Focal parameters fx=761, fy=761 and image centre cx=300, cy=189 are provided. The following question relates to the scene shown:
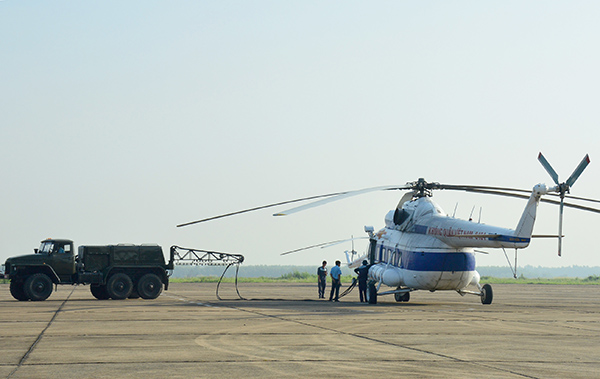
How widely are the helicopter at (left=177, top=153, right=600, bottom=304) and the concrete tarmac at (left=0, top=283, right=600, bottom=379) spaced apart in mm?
2976

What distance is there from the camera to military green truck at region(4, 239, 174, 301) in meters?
31.6

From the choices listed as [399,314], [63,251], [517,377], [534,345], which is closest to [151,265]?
[63,251]

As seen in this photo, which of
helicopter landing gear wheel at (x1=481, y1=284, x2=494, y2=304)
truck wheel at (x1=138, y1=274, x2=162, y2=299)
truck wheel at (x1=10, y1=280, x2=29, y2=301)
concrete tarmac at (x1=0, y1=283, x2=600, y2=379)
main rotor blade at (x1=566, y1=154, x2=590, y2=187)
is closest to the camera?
concrete tarmac at (x1=0, y1=283, x2=600, y2=379)

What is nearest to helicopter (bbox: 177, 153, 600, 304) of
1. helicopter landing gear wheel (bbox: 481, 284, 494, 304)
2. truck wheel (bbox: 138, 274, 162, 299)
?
helicopter landing gear wheel (bbox: 481, 284, 494, 304)

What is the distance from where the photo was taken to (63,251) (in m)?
32.5

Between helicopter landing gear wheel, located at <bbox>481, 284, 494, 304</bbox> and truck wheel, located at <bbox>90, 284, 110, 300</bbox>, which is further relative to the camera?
truck wheel, located at <bbox>90, 284, 110, 300</bbox>

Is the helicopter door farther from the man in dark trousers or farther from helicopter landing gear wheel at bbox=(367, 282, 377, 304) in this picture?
helicopter landing gear wheel at bbox=(367, 282, 377, 304)

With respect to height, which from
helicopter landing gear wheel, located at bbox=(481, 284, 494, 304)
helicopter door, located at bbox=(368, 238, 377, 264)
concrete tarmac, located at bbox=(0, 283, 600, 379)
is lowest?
concrete tarmac, located at bbox=(0, 283, 600, 379)

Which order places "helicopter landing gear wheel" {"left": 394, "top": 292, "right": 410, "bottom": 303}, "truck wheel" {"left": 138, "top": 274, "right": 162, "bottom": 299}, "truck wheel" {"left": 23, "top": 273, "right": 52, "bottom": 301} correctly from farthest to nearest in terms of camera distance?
1. "helicopter landing gear wheel" {"left": 394, "top": 292, "right": 410, "bottom": 303}
2. "truck wheel" {"left": 138, "top": 274, "right": 162, "bottom": 299}
3. "truck wheel" {"left": 23, "top": 273, "right": 52, "bottom": 301}

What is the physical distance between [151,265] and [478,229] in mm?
14950

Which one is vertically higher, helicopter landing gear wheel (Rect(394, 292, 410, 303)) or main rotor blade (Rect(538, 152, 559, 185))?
main rotor blade (Rect(538, 152, 559, 185))

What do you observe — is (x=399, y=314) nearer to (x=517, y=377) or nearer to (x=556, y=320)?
(x=556, y=320)

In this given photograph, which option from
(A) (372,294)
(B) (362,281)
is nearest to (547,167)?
(A) (372,294)

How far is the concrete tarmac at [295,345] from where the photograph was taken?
1127 centimetres
